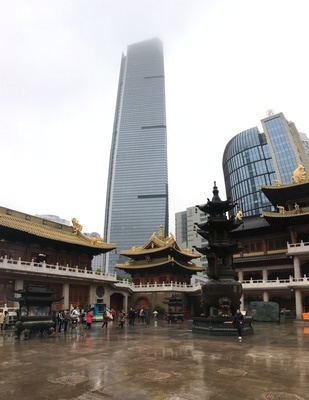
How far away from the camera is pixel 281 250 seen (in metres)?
39.1

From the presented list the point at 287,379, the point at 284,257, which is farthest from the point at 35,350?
the point at 284,257

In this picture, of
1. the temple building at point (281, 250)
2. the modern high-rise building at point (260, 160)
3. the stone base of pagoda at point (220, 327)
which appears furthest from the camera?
the modern high-rise building at point (260, 160)

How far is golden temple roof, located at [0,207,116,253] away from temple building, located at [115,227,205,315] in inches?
277

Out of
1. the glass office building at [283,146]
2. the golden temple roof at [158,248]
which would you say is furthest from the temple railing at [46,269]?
the glass office building at [283,146]

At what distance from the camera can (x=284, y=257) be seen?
1467 inches

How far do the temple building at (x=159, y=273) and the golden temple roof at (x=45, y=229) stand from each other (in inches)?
277

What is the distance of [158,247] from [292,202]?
1984 centimetres

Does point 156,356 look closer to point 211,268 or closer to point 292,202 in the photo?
point 211,268

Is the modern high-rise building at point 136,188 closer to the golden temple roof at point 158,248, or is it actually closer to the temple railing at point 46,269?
the golden temple roof at point 158,248

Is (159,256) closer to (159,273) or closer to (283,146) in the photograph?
(159,273)

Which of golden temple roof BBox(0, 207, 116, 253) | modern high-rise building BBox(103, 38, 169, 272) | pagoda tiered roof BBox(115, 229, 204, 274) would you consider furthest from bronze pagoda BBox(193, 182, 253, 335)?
modern high-rise building BBox(103, 38, 169, 272)

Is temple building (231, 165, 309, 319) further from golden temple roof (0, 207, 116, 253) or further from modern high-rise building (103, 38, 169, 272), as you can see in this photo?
modern high-rise building (103, 38, 169, 272)

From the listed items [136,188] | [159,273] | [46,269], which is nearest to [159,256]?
[159,273]

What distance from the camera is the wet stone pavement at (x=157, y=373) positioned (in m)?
6.48
